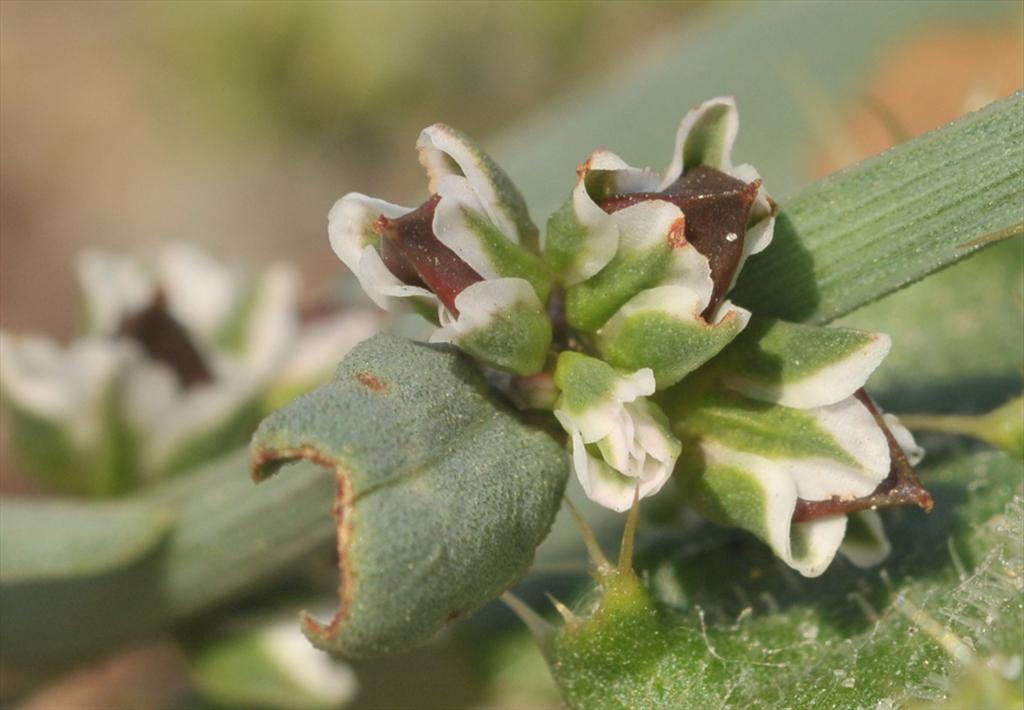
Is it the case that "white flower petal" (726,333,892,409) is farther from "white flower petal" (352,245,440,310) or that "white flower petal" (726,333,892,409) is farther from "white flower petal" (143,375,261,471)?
"white flower petal" (143,375,261,471)

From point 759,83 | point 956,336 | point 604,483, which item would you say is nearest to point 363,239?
point 604,483

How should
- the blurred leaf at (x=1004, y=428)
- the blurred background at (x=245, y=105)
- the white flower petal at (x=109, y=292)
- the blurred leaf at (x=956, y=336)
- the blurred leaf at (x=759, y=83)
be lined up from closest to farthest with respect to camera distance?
the blurred leaf at (x=1004, y=428) → the blurred leaf at (x=956, y=336) → the white flower petal at (x=109, y=292) → the blurred leaf at (x=759, y=83) → the blurred background at (x=245, y=105)

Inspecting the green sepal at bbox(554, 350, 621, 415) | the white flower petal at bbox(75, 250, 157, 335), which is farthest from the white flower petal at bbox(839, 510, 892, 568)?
the white flower petal at bbox(75, 250, 157, 335)

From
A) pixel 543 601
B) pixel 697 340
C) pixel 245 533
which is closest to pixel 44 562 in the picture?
pixel 245 533

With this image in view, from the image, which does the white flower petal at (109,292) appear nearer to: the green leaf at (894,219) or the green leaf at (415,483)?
the green leaf at (415,483)

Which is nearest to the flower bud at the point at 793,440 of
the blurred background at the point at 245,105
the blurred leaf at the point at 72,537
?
the blurred leaf at the point at 72,537

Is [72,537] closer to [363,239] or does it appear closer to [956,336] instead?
[363,239]
